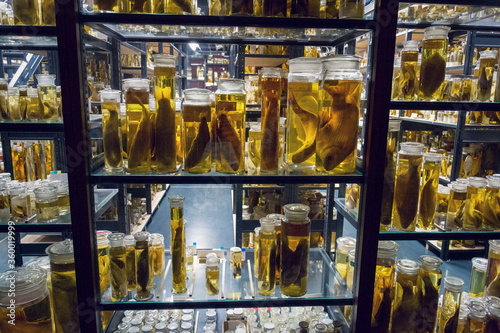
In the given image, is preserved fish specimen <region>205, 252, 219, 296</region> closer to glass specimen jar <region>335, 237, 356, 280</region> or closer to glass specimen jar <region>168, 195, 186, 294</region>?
glass specimen jar <region>168, 195, 186, 294</region>

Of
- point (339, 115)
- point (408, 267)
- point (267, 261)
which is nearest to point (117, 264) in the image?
point (267, 261)

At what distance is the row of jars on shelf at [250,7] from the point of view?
120 cm

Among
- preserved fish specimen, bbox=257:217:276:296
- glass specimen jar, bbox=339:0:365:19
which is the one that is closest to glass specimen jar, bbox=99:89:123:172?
preserved fish specimen, bbox=257:217:276:296

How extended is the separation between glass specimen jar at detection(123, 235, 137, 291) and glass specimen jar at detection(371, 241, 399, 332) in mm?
980

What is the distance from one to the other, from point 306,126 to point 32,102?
3.75ft

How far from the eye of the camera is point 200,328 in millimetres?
1732

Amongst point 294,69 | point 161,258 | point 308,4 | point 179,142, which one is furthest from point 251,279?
point 308,4

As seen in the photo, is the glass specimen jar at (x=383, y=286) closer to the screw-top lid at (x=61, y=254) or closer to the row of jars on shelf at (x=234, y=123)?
the row of jars on shelf at (x=234, y=123)

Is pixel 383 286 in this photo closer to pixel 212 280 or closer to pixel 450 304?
pixel 450 304

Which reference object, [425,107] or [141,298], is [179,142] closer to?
[141,298]

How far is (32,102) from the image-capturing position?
56.2 inches

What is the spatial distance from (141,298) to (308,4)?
1.28 m

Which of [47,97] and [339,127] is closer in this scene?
→ [339,127]

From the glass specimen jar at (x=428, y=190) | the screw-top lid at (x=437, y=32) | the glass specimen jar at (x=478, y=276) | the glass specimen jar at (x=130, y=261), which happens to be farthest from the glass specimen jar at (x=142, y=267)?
the glass specimen jar at (x=478, y=276)
